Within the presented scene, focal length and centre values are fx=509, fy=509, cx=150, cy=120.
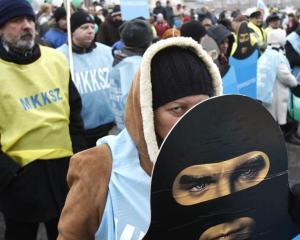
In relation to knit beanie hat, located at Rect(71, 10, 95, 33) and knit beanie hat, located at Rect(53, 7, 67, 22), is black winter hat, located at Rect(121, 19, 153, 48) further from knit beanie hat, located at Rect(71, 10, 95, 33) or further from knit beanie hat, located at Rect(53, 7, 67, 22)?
knit beanie hat, located at Rect(53, 7, 67, 22)

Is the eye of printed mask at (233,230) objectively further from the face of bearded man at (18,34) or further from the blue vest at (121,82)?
the blue vest at (121,82)

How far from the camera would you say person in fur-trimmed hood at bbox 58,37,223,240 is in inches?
56.1

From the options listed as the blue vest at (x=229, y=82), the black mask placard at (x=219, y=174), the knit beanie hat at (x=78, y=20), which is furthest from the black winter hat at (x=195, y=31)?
the black mask placard at (x=219, y=174)

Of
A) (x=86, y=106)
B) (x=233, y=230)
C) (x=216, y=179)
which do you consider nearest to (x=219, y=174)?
(x=216, y=179)

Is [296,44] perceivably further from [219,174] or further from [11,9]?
[219,174]

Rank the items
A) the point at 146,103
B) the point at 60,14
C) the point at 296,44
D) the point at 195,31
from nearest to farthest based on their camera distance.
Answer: the point at 146,103 → the point at 195,31 → the point at 60,14 → the point at 296,44

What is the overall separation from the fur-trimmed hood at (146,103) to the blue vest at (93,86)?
219cm

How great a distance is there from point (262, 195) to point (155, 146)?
1.01 feet

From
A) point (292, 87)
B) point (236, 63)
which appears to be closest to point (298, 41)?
point (292, 87)

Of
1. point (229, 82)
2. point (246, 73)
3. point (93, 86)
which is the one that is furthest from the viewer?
point (246, 73)

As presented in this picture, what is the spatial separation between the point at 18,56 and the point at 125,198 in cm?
142

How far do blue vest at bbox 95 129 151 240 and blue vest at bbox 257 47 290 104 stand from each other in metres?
4.58

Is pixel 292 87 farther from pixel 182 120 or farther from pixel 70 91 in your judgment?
pixel 182 120

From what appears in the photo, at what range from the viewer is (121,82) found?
359cm
